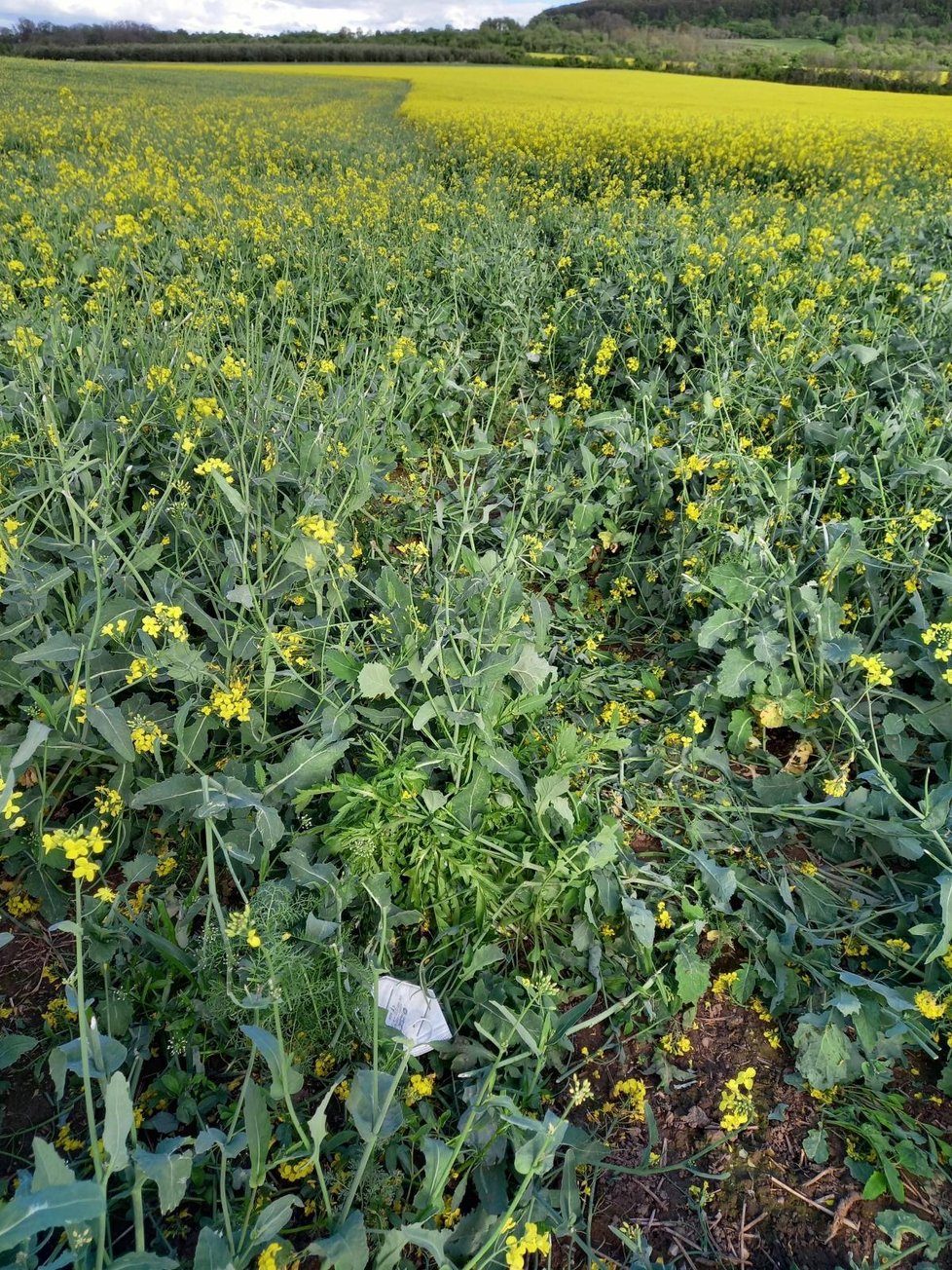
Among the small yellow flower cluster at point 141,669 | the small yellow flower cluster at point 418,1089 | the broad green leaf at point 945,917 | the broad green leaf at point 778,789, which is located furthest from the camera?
the broad green leaf at point 778,789

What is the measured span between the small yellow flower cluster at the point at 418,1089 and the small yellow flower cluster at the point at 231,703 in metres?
0.97

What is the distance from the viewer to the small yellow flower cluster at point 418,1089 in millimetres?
1649

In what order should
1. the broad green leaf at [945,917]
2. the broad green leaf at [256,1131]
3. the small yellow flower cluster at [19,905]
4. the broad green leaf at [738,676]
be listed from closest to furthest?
the broad green leaf at [256,1131] → the broad green leaf at [945,917] → the small yellow flower cluster at [19,905] → the broad green leaf at [738,676]

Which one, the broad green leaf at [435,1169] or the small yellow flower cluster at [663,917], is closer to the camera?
the broad green leaf at [435,1169]

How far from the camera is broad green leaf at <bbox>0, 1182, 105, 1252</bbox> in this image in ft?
3.08

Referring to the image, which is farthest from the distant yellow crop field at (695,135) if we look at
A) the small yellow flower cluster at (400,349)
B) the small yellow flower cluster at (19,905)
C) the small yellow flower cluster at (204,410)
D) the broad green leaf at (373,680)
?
the small yellow flower cluster at (19,905)

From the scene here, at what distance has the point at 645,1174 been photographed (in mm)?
1674

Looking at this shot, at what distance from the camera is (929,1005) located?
174cm

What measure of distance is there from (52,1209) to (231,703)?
1.20 metres

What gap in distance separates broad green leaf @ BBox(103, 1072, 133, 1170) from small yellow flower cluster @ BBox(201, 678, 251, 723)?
0.98 m

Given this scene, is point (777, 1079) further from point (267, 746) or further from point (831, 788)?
point (267, 746)

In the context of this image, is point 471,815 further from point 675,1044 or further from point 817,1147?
point 817,1147

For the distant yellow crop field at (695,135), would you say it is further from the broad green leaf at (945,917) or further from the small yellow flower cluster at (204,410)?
the broad green leaf at (945,917)

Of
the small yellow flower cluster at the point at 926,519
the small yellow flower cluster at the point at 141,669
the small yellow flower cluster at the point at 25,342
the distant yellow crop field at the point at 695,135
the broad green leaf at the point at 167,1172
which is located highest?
the distant yellow crop field at the point at 695,135
